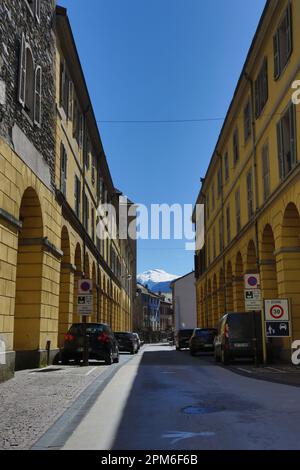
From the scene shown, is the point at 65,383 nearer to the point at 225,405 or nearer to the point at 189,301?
the point at 225,405

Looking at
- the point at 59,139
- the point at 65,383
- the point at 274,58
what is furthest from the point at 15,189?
the point at 274,58

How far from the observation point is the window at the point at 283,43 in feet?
64.1

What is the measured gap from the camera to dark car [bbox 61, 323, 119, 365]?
1950 centimetres

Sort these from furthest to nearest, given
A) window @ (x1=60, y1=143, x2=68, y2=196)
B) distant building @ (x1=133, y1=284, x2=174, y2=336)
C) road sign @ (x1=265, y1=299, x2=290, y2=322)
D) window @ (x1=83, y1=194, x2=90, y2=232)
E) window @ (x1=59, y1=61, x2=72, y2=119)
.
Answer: distant building @ (x1=133, y1=284, x2=174, y2=336), window @ (x1=83, y1=194, x2=90, y2=232), window @ (x1=59, y1=61, x2=72, y2=119), window @ (x1=60, y1=143, x2=68, y2=196), road sign @ (x1=265, y1=299, x2=290, y2=322)

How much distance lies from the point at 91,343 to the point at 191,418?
41.7 feet

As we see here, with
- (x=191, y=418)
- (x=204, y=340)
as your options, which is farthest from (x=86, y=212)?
(x=191, y=418)

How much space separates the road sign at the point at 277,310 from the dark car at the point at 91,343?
6.19 meters

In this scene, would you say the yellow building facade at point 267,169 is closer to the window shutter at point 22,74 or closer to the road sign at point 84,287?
the road sign at point 84,287

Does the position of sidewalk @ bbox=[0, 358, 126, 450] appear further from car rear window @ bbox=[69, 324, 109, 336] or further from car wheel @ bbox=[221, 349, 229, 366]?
car wheel @ bbox=[221, 349, 229, 366]

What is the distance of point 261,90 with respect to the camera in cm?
2452

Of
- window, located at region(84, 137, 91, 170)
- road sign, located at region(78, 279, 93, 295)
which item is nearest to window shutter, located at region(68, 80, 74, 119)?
window, located at region(84, 137, 91, 170)

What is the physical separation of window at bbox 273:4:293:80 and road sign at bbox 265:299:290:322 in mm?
8877

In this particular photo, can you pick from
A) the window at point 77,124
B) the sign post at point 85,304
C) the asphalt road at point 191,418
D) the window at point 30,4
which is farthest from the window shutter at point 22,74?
the window at point 77,124

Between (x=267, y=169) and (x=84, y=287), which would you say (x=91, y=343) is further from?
(x=267, y=169)
